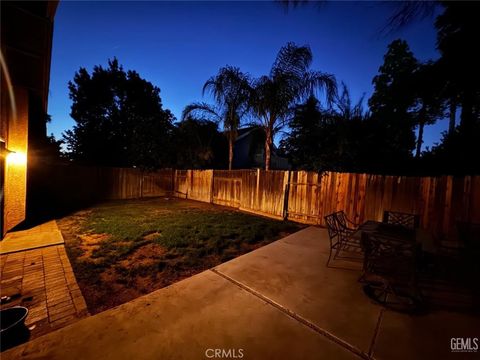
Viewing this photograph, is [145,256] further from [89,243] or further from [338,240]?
[338,240]

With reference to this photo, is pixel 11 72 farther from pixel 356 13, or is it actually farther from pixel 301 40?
pixel 301 40

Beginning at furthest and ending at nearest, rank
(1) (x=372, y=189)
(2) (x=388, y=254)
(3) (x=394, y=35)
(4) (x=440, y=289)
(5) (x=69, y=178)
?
1. (5) (x=69, y=178)
2. (1) (x=372, y=189)
3. (4) (x=440, y=289)
4. (2) (x=388, y=254)
5. (3) (x=394, y=35)

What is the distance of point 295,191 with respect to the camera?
6.85 m

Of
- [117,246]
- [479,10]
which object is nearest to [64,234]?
[117,246]

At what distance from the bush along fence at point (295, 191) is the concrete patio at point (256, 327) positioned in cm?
302

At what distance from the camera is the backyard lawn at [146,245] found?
2.93m

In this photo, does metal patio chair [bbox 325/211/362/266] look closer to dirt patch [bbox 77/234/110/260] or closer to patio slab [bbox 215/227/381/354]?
patio slab [bbox 215/227/381/354]

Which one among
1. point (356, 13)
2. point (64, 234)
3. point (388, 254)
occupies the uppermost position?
point (356, 13)

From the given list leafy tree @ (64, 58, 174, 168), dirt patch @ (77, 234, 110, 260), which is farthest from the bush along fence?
dirt patch @ (77, 234, 110, 260)

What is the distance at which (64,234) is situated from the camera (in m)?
5.04

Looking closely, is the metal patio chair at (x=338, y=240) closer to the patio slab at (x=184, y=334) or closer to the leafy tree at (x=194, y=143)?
the patio slab at (x=184, y=334)

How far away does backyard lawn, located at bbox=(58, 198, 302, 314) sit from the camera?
293 centimetres

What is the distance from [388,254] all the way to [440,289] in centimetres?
117

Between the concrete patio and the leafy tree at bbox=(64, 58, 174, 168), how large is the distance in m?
14.6
